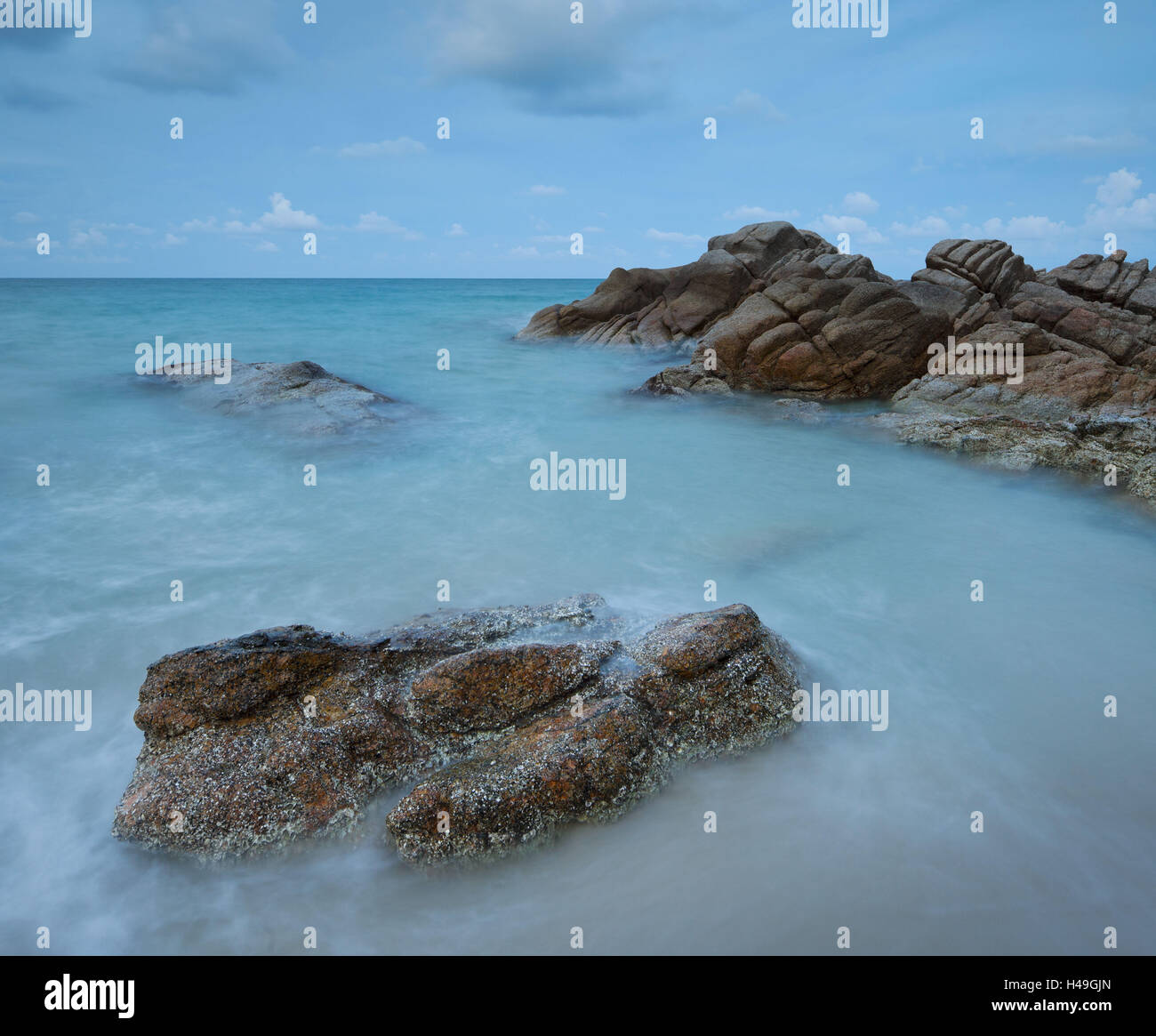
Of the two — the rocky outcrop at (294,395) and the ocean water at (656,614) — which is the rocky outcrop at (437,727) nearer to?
the ocean water at (656,614)

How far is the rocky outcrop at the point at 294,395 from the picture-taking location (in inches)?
685

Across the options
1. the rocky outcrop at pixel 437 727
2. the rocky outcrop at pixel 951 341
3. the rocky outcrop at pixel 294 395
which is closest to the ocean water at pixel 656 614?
the rocky outcrop at pixel 437 727

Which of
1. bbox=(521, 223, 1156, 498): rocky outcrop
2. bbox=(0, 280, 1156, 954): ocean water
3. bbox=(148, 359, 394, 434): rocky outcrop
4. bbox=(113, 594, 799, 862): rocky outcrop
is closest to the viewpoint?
bbox=(0, 280, 1156, 954): ocean water

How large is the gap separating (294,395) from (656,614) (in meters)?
13.8

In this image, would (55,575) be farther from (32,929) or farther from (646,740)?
(646,740)

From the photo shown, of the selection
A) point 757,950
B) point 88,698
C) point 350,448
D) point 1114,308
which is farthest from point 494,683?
point 1114,308

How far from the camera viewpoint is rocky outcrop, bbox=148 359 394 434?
17391mm

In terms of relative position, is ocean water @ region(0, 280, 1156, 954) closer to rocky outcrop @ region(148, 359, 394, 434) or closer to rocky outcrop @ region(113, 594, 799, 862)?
rocky outcrop @ region(113, 594, 799, 862)

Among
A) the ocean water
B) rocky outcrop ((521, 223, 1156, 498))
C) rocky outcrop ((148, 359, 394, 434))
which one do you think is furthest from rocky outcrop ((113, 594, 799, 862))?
rocky outcrop ((148, 359, 394, 434))

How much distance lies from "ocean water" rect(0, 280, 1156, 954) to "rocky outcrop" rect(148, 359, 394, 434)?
1.67 ft

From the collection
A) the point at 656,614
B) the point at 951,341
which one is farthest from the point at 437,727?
the point at 951,341

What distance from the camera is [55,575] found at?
9.83m

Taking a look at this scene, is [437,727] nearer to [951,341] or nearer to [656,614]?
[656,614]

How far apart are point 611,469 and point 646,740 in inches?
386
